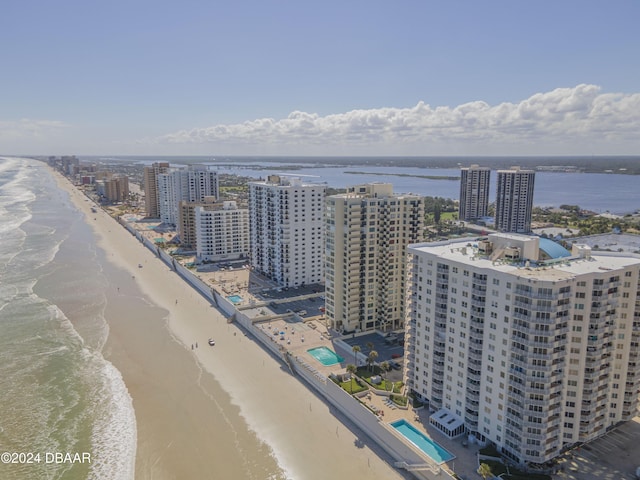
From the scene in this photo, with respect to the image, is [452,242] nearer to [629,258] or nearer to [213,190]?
[629,258]

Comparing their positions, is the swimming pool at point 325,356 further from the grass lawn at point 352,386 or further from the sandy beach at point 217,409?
the grass lawn at point 352,386

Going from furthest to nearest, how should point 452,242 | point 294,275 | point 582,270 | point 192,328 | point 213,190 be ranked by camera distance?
1. point 213,190
2. point 294,275
3. point 192,328
4. point 452,242
5. point 582,270

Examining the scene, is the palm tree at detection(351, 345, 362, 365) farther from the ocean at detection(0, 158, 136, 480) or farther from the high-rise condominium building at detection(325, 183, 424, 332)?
the ocean at detection(0, 158, 136, 480)

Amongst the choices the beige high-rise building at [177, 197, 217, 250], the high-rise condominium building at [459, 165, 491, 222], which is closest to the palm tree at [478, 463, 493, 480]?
the beige high-rise building at [177, 197, 217, 250]

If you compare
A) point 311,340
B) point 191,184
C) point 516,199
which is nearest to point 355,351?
point 311,340

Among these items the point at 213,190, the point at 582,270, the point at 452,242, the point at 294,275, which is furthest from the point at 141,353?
the point at 213,190

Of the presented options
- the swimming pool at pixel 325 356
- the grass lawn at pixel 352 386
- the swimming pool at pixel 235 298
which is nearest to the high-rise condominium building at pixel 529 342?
the grass lawn at pixel 352 386
